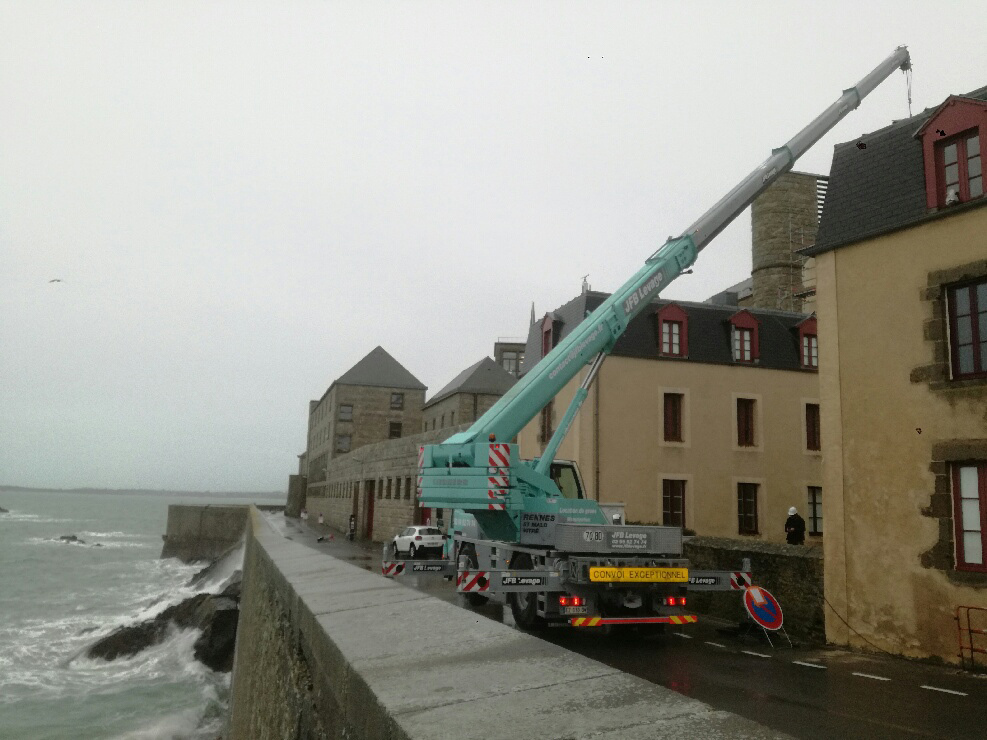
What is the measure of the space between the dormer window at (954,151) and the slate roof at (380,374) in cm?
5764

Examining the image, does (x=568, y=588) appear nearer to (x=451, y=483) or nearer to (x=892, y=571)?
(x=451, y=483)

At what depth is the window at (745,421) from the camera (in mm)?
26531

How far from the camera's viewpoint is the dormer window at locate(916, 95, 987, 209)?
11.5 metres

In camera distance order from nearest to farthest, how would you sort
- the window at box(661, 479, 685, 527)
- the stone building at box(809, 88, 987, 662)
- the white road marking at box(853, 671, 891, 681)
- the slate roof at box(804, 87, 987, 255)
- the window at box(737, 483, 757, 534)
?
the white road marking at box(853, 671, 891, 681)
the stone building at box(809, 88, 987, 662)
the slate roof at box(804, 87, 987, 255)
the window at box(661, 479, 685, 527)
the window at box(737, 483, 757, 534)

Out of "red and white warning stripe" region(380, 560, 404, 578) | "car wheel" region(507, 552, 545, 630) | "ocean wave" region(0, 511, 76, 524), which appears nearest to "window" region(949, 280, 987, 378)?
"car wheel" region(507, 552, 545, 630)

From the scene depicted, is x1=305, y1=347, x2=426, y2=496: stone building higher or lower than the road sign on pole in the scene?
higher

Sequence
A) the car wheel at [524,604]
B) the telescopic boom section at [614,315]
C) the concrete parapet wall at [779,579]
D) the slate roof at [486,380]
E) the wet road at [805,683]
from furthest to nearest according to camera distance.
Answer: the slate roof at [486,380] < the concrete parapet wall at [779,579] < the telescopic boom section at [614,315] < the car wheel at [524,604] < the wet road at [805,683]

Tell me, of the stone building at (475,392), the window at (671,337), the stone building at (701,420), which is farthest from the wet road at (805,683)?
the stone building at (475,392)

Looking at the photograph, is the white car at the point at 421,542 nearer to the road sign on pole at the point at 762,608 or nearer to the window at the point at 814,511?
the window at the point at 814,511

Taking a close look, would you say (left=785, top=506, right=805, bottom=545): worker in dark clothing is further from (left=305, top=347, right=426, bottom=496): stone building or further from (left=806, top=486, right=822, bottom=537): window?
(left=305, top=347, right=426, bottom=496): stone building

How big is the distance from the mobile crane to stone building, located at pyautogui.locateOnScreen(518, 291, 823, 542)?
9996mm

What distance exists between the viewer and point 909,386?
1193 cm

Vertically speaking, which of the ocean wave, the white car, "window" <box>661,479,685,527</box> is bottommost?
the ocean wave

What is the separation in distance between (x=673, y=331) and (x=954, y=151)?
14.6m
